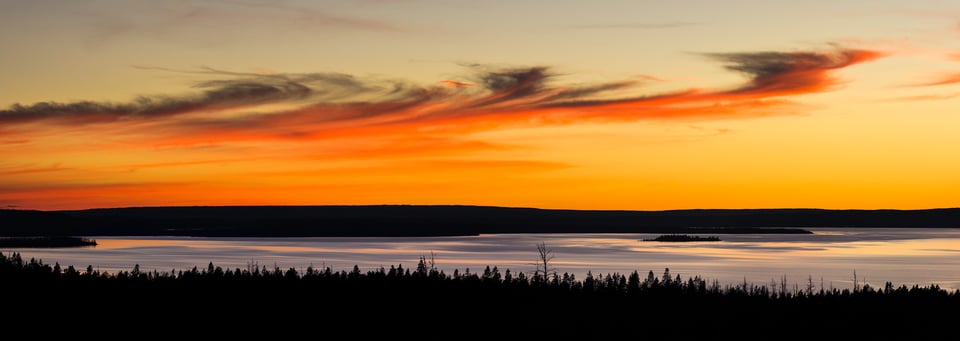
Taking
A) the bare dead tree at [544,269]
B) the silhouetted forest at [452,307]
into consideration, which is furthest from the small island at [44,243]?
the silhouetted forest at [452,307]

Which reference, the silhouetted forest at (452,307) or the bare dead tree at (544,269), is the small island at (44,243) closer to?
the bare dead tree at (544,269)

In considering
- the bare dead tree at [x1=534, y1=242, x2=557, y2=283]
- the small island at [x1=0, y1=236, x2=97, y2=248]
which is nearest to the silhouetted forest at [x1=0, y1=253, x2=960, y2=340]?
the bare dead tree at [x1=534, y1=242, x2=557, y2=283]

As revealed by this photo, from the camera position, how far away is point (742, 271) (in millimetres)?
100750

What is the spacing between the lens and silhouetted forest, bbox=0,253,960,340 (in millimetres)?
32125

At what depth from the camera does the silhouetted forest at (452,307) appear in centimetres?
3212

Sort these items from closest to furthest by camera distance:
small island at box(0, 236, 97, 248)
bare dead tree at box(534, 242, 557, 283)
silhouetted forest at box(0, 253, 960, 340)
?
silhouetted forest at box(0, 253, 960, 340)
bare dead tree at box(534, 242, 557, 283)
small island at box(0, 236, 97, 248)

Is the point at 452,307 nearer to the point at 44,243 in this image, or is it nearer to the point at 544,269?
the point at 544,269

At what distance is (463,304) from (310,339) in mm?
8765

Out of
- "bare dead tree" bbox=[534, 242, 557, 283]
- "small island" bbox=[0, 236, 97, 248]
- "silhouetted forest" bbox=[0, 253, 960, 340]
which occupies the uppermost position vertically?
"small island" bbox=[0, 236, 97, 248]

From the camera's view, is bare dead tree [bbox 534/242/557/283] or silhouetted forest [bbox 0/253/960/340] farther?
bare dead tree [bbox 534/242/557/283]

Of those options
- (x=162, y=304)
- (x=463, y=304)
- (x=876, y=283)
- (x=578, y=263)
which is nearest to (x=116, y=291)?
(x=162, y=304)

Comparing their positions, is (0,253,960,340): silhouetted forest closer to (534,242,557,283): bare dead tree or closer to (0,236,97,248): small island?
(534,242,557,283): bare dead tree

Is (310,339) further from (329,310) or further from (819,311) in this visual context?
(819,311)

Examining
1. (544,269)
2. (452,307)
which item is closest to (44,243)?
(544,269)
